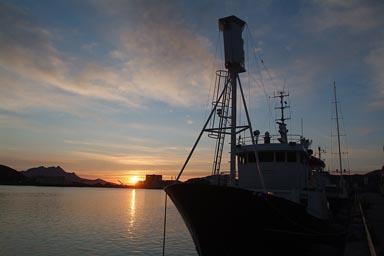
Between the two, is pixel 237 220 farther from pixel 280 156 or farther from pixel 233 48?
pixel 233 48

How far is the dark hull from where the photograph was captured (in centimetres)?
1447

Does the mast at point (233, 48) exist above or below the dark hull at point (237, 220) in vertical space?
above

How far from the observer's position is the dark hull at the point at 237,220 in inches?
570

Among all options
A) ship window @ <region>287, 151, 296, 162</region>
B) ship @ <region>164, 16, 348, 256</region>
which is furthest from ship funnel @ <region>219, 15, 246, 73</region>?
ship window @ <region>287, 151, 296, 162</region>

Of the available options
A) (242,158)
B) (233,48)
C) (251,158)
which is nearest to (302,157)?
(251,158)

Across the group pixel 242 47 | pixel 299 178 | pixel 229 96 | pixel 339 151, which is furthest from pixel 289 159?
pixel 339 151

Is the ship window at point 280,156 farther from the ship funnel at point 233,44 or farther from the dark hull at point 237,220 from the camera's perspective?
the ship funnel at point 233,44

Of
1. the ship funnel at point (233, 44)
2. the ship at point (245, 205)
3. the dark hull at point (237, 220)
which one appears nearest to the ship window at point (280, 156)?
the ship at point (245, 205)

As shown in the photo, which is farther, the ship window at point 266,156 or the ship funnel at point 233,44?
Answer: the ship window at point 266,156

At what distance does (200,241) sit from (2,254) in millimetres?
16585

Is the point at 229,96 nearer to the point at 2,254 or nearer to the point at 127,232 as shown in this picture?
the point at 2,254

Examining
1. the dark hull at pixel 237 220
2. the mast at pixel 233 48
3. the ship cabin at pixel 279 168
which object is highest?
the mast at pixel 233 48

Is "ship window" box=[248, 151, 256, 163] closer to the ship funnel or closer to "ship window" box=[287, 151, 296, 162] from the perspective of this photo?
"ship window" box=[287, 151, 296, 162]

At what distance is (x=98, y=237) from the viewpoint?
105ft
